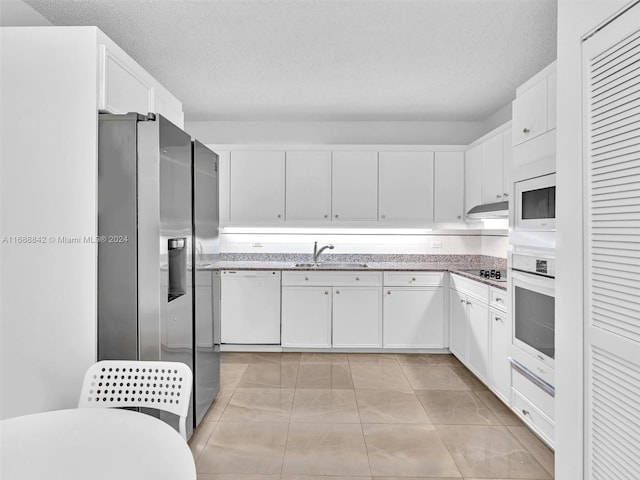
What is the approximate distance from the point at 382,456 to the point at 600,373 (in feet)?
4.48

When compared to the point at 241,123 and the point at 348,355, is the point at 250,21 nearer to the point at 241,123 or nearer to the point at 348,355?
the point at 241,123

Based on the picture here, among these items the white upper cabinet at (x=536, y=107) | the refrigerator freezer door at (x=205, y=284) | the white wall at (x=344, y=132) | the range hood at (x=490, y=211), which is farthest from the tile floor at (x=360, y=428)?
the white wall at (x=344, y=132)

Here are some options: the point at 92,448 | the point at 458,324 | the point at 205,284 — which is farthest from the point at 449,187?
the point at 92,448

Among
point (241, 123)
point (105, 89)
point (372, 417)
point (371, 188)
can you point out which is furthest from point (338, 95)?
point (372, 417)

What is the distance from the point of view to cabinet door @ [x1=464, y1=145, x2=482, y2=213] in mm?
4094

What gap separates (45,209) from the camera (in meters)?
1.87

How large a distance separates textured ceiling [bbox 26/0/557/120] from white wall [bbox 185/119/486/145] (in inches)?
24.5

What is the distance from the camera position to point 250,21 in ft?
8.46

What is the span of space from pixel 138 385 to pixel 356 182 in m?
3.38

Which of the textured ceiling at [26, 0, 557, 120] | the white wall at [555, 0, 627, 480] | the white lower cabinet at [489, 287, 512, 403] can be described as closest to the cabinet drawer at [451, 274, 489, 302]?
the white lower cabinet at [489, 287, 512, 403]

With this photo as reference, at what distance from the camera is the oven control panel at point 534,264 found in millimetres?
2151

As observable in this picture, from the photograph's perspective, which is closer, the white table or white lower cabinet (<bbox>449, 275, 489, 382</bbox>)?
the white table

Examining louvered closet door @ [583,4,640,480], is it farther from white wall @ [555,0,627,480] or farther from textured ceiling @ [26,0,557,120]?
textured ceiling @ [26,0,557,120]

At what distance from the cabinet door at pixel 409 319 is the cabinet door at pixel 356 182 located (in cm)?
95
